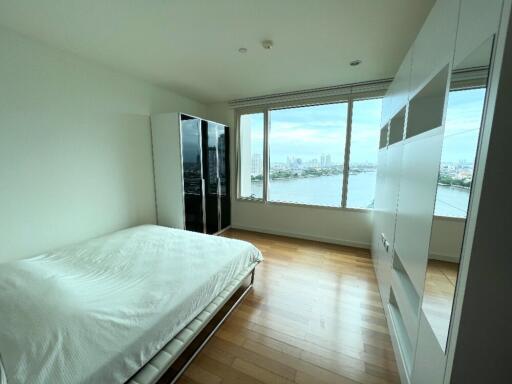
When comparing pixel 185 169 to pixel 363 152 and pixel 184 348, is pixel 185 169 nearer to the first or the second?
pixel 184 348

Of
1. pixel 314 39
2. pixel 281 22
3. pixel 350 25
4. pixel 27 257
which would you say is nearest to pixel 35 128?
pixel 27 257

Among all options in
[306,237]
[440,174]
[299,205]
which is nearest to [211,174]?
[299,205]

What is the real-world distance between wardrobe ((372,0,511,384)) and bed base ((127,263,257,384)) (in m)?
1.31

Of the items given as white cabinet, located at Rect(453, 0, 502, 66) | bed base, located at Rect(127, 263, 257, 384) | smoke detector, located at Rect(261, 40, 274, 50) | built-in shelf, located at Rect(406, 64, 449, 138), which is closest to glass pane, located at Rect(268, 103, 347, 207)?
smoke detector, located at Rect(261, 40, 274, 50)

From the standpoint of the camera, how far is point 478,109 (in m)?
0.75

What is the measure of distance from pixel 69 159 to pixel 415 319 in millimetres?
3381

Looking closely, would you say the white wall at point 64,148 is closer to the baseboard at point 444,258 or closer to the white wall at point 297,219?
the white wall at point 297,219

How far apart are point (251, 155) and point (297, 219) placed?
61.2 inches

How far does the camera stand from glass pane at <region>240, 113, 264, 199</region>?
4047mm

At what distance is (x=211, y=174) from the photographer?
12.1 ft

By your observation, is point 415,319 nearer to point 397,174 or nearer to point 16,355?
point 397,174

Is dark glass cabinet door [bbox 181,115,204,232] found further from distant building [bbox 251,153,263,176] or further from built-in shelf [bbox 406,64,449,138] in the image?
built-in shelf [bbox 406,64,449,138]

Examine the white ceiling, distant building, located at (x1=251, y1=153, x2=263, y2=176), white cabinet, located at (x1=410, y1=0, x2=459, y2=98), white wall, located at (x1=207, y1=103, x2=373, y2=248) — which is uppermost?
the white ceiling

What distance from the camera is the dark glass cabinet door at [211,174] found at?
3.50 m
